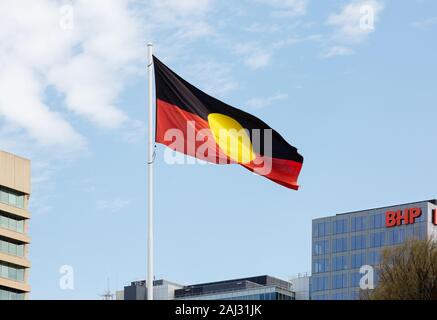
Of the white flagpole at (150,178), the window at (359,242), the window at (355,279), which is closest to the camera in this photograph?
the white flagpole at (150,178)

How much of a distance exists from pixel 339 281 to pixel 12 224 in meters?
65.4

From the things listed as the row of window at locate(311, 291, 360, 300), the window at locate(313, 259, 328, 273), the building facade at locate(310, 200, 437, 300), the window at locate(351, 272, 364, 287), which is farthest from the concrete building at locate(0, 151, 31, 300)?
the window at locate(313, 259, 328, 273)

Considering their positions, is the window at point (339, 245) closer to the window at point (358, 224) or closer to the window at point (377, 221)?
the window at point (358, 224)

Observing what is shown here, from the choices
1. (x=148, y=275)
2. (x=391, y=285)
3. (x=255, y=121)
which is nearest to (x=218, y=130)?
(x=255, y=121)

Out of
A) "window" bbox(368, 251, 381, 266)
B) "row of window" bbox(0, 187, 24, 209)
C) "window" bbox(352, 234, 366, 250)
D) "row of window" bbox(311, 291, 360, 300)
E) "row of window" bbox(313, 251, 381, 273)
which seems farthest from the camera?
"window" bbox(352, 234, 366, 250)

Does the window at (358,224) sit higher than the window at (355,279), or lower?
higher

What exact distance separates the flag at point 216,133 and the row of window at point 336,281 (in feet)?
482

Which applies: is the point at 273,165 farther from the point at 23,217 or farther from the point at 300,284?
the point at 300,284

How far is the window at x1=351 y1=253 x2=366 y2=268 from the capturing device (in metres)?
184

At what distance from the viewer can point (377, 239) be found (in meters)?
183

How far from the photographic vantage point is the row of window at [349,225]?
7259 inches

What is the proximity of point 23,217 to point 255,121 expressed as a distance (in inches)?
4091

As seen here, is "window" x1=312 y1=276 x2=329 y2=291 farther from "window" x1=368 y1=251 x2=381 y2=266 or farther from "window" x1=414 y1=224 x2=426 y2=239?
"window" x1=414 y1=224 x2=426 y2=239

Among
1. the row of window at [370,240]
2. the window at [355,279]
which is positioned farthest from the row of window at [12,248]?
the row of window at [370,240]
